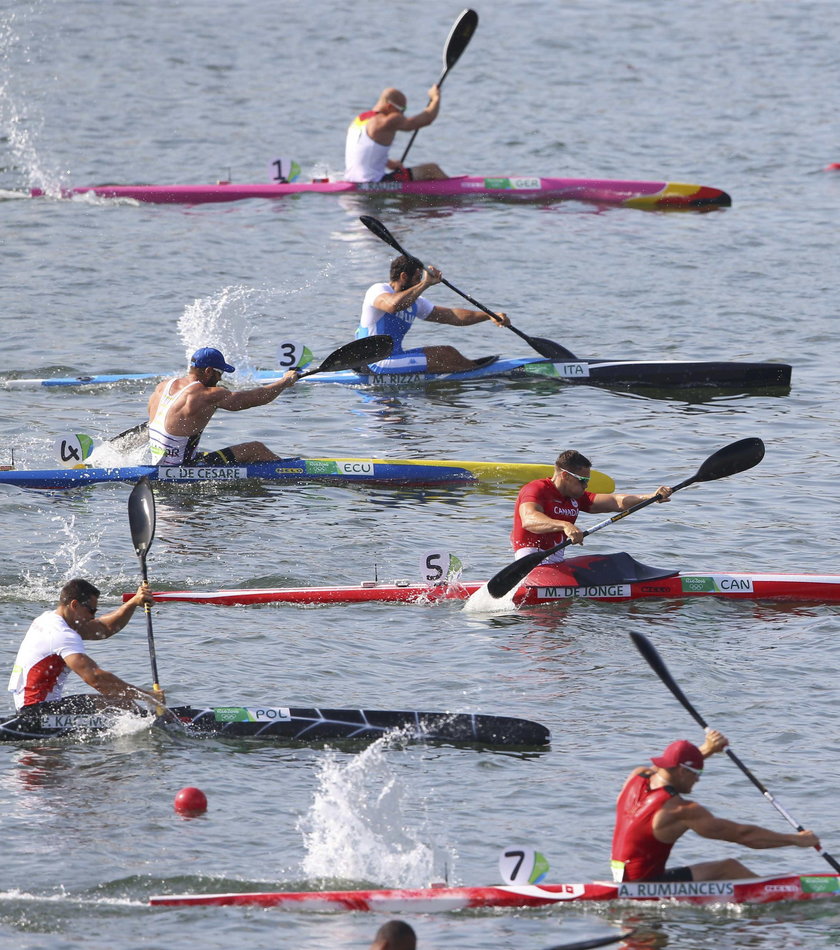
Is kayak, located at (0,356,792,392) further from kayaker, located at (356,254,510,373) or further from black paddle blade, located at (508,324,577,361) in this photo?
kayaker, located at (356,254,510,373)

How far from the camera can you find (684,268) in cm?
2503

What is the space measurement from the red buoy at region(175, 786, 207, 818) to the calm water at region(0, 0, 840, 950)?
0.15 metres

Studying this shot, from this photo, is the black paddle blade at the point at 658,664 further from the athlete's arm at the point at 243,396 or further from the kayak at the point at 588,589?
the athlete's arm at the point at 243,396

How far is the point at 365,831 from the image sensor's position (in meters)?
9.99

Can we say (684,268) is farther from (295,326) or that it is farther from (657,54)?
(657,54)

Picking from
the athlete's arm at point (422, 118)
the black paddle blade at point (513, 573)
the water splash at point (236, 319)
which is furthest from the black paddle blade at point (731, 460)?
the athlete's arm at point (422, 118)

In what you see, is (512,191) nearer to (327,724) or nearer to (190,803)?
(327,724)

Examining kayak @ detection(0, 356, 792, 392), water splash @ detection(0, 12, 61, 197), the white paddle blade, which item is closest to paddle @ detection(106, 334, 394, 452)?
kayak @ detection(0, 356, 792, 392)

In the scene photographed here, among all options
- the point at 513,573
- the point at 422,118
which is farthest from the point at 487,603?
the point at 422,118

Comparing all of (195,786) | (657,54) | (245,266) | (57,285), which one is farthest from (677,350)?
(657,54)

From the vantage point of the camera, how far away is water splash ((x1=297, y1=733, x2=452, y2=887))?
9.71m

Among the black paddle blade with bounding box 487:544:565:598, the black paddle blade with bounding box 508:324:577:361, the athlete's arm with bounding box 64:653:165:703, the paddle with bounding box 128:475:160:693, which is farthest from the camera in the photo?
the black paddle blade with bounding box 508:324:577:361

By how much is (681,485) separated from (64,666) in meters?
5.36

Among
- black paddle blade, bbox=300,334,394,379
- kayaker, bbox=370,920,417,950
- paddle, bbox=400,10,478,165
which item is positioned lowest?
kayaker, bbox=370,920,417,950
